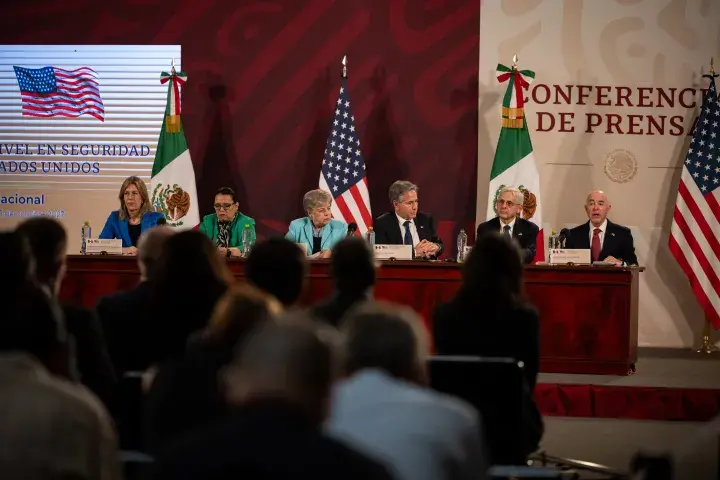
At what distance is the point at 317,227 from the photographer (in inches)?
296

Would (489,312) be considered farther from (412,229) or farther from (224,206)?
(224,206)

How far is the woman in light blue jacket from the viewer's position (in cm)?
739

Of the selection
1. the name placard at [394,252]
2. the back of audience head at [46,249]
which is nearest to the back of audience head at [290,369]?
the back of audience head at [46,249]

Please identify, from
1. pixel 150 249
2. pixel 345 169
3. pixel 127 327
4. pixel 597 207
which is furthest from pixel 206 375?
pixel 345 169

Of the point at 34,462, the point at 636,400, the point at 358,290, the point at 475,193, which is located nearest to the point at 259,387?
the point at 34,462

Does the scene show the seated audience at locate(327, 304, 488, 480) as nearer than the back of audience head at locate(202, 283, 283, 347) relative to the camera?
Yes

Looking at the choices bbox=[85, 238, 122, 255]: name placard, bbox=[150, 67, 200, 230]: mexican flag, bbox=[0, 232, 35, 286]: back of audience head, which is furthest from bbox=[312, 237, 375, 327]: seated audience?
Result: bbox=[150, 67, 200, 230]: mexican flag

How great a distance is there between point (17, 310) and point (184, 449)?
785 millimetres

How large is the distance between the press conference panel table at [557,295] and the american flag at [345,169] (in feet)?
6.01

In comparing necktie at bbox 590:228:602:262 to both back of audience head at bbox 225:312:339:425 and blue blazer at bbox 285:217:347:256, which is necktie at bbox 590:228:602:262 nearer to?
blue blazer at bbox 285:217:347:256

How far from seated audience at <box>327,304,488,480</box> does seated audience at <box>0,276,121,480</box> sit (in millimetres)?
488

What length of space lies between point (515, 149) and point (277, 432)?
721cm

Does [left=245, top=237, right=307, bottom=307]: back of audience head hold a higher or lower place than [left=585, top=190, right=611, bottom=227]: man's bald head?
lower

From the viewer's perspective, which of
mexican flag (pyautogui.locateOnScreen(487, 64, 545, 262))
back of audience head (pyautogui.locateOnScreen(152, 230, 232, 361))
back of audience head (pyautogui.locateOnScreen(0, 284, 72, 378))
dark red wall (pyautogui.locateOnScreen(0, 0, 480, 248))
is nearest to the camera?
back of audience head (pyautogui.locateOnScreen(0, 284, 72, 378))
